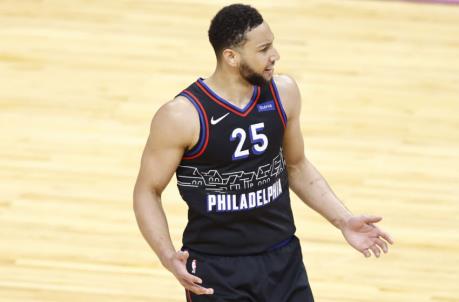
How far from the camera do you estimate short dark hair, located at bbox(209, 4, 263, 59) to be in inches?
131

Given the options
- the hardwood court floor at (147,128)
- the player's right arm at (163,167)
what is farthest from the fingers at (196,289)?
the hardwood court floor at (147,128)

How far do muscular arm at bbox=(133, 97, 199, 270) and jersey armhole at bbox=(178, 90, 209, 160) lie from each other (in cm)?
2

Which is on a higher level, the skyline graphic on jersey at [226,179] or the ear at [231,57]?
the ear at [231,57]

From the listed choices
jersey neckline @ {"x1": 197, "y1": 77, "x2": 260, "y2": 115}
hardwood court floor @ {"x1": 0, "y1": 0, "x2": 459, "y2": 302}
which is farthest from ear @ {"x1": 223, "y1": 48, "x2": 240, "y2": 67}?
hardwood court floor @ {"x1": 0, "y1": 0, "x2": 459, "y2": 302}

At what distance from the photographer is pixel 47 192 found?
564cm

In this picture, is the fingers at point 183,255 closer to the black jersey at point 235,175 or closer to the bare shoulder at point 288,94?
the black jersey at point 235,175

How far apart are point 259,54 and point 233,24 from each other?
0.12 m

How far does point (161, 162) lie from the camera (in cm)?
338

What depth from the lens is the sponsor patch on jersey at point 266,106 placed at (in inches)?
135

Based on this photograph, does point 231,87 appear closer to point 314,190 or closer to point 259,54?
point 259,54

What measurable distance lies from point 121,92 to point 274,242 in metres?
3.50

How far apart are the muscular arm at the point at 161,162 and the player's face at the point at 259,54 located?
0.72 feet

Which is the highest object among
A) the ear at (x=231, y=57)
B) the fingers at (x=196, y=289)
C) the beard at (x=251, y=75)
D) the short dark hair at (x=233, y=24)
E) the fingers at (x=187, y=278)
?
the short dark hair at (x=233, y=24)

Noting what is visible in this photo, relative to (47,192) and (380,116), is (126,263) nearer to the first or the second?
(47,192)
